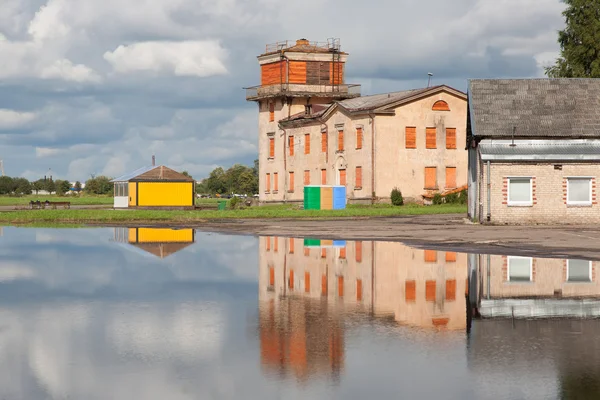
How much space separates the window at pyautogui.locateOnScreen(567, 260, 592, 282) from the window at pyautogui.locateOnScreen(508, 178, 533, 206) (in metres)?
19.5

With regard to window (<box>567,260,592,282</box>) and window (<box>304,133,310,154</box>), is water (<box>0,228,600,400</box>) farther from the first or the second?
window (<box>304,133,310,154</box>)

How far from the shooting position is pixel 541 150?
1569 inches

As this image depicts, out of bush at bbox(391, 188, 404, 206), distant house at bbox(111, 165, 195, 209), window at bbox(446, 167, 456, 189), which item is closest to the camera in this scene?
bush at bbox(391, 188, 404, 206)

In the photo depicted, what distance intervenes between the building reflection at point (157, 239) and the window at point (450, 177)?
3110 centimetres

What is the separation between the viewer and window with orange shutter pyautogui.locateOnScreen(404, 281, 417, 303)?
1401 centimetres

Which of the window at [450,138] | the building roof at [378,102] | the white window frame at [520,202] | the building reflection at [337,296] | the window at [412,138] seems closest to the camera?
the building reflection at [337,296]

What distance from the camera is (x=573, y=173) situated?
39688mm

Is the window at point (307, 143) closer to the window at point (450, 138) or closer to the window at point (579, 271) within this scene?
the window at point (450, 138)

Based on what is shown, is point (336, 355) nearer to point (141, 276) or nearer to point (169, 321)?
point (169, 321)

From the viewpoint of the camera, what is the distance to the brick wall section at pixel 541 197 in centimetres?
3938

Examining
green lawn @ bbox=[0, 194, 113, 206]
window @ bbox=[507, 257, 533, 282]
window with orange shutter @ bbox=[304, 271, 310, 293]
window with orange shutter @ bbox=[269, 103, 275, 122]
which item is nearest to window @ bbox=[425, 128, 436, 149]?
window with orange shutter @ bbox=[269, 103, 275, 122]

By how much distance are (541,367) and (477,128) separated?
3286 cm

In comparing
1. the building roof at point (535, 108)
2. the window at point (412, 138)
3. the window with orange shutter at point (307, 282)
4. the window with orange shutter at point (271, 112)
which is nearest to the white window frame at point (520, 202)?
the building roof at point (535, 108)

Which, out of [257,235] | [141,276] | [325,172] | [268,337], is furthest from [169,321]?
[325,172]
